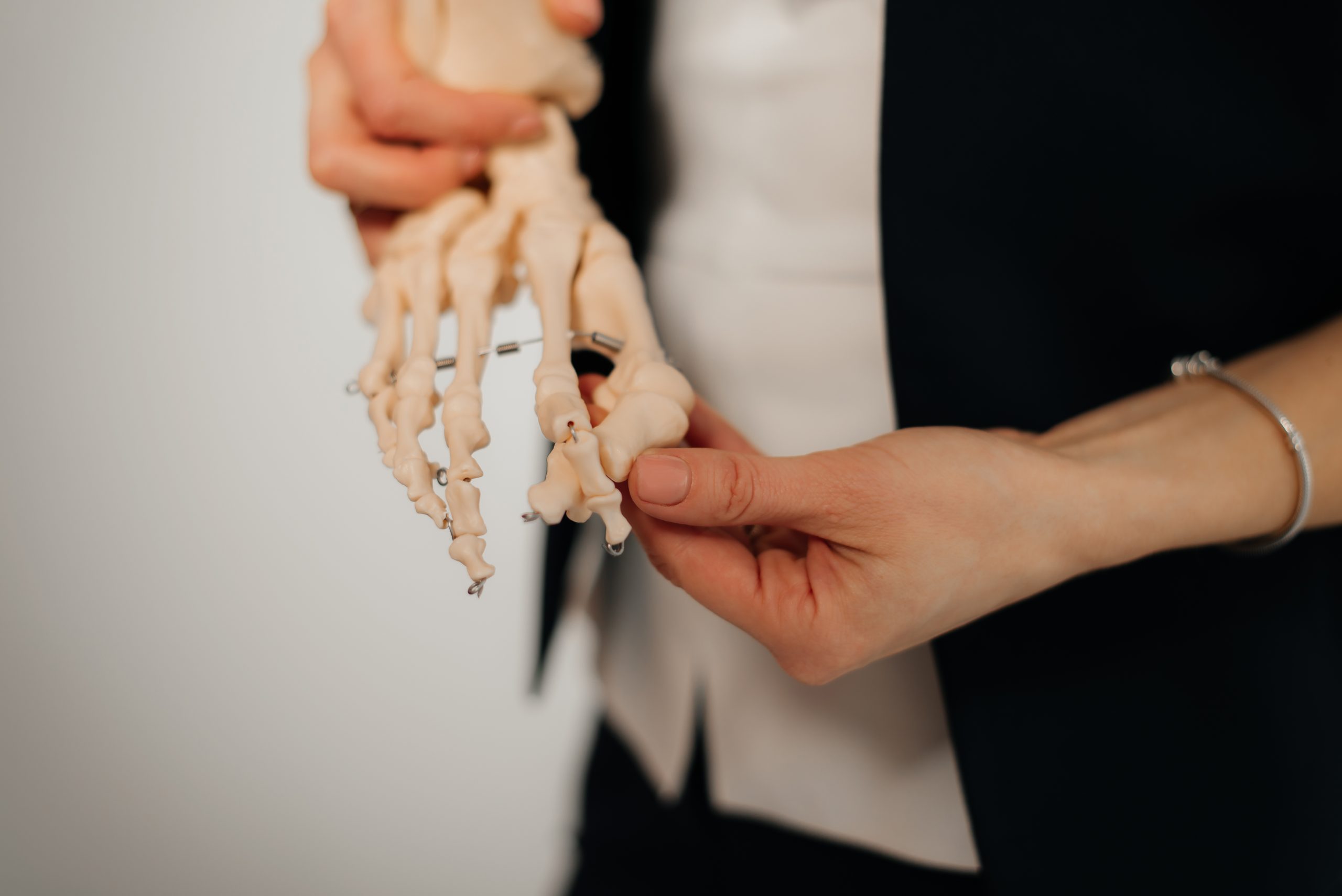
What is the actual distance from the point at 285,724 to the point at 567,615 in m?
0.46

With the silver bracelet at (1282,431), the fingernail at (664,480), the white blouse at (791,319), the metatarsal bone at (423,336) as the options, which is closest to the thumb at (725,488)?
the fingernail at (664,480)

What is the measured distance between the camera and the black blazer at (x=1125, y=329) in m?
0.56

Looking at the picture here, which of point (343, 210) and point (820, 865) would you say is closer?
point (820, 865)

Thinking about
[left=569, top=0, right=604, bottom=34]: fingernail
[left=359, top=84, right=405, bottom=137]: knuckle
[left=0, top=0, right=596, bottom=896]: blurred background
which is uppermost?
[left=569, top=0, right=604, bottom=34]: fingernail

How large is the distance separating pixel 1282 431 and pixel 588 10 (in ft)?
2.04

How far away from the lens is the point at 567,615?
3.31ft

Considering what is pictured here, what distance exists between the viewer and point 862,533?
442mm

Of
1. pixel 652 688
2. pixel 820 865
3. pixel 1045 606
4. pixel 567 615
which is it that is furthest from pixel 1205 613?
pixel 567 615

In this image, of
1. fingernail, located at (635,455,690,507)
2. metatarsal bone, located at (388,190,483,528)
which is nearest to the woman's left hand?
fingernail, located at (635,455,690,507)

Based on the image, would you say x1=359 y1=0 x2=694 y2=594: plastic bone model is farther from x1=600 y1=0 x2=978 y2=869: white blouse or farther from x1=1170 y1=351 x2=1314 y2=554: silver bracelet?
x1=1170 y1=351 x2=1314 y2=554: silver bracelet

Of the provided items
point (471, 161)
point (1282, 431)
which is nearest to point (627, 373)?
point (471, 161)

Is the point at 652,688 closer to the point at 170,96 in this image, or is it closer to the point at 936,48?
the point at 936,48

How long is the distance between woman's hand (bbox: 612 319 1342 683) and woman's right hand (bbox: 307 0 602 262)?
324mm

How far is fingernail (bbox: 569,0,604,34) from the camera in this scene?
0.70 metres
